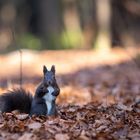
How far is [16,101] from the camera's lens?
8.09m

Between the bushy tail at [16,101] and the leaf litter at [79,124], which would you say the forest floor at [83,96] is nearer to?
the leaf litter at [79,124]

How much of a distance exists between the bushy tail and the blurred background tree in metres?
15.1

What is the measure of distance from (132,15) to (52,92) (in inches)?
944

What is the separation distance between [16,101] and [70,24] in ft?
66.0

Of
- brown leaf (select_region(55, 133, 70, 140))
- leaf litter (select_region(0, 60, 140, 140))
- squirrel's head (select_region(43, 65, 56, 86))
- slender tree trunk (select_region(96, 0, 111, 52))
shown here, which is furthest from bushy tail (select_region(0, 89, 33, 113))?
slender tree trunk (select_region(96, 0, 111, 52))

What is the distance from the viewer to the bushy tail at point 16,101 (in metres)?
8.06

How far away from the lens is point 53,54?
71.5ft

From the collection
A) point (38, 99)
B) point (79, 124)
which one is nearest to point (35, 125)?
point (38, 99)

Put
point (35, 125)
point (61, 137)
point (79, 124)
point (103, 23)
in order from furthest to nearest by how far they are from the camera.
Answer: point (103, 23) < point (79, 124) < point (35, 125) < point (61, 137)

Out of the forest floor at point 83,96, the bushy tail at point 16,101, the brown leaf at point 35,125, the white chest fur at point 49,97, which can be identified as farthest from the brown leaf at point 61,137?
the bushy tail at point 16,101

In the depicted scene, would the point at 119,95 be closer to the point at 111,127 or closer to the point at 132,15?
the point at 111,127

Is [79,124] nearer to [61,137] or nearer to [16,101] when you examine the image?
[61,137]

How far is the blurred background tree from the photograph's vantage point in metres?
23.8

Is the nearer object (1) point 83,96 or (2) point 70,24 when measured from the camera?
(1) point 83,96
